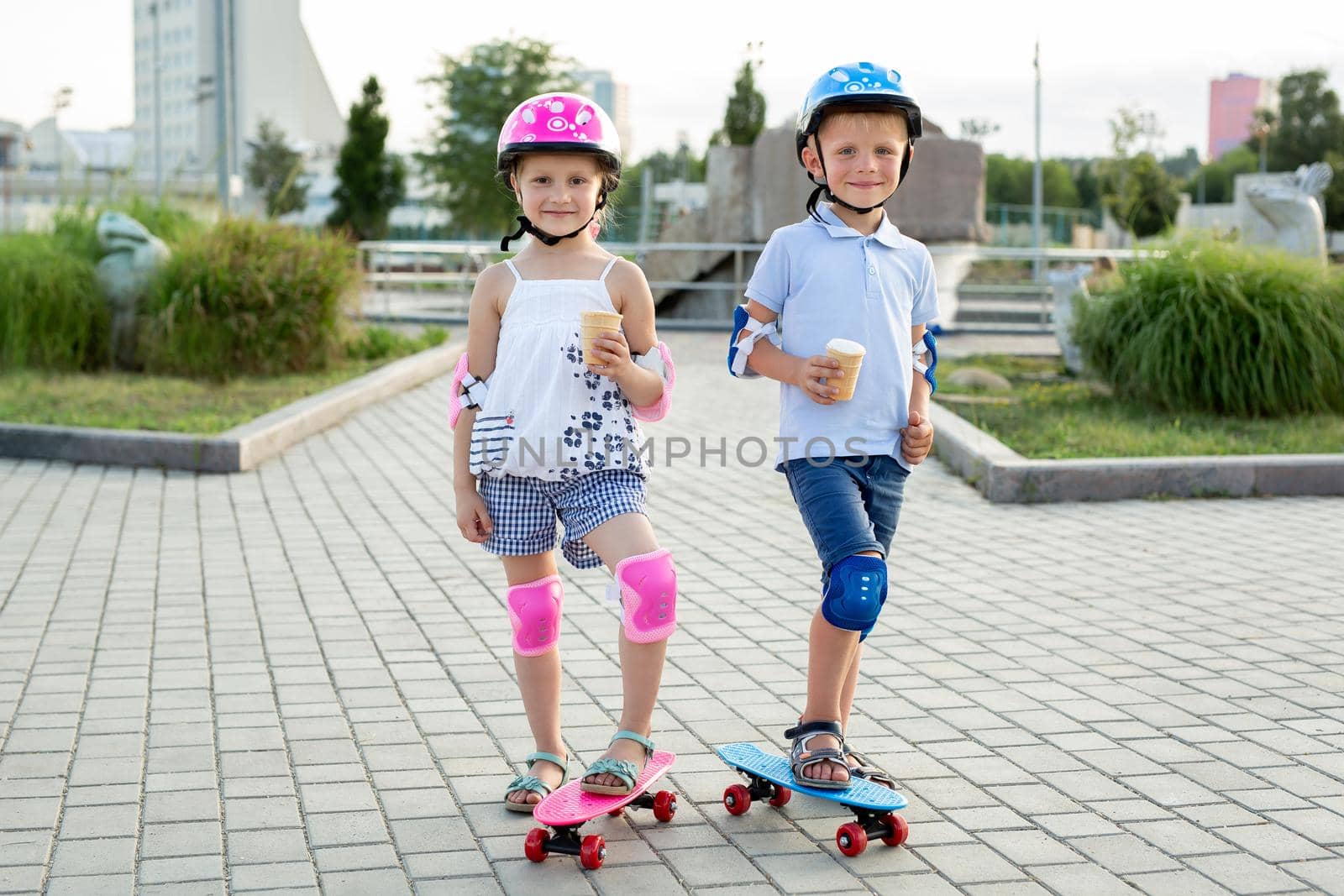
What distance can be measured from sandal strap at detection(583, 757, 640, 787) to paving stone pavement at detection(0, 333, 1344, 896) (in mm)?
155

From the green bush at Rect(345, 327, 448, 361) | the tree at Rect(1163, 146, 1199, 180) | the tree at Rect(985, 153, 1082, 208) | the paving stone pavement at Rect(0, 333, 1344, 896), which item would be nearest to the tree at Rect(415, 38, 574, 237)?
the green bush at Rect(345, 327, 448, 361)

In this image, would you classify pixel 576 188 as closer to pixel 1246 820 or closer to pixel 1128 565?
pixel 1246 820

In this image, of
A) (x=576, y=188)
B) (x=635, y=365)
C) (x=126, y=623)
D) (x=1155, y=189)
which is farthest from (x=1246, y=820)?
(x=1155, y=189)

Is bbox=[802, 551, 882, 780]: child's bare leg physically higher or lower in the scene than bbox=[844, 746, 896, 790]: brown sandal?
higher

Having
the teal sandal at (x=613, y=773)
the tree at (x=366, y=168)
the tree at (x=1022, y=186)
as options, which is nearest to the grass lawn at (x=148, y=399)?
the teal sandal at (x=613, y=773)

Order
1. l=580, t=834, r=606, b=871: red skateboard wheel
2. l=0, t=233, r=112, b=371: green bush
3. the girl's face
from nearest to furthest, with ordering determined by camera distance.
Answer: l=580, t=834, r=606, b=871: red skateboard wheel < the girl's face < l=0, t=233, r=112, b=371: green bush

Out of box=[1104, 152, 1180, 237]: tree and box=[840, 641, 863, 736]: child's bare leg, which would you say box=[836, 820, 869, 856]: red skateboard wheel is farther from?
box=[1104, 152, 1180, 237]: tree

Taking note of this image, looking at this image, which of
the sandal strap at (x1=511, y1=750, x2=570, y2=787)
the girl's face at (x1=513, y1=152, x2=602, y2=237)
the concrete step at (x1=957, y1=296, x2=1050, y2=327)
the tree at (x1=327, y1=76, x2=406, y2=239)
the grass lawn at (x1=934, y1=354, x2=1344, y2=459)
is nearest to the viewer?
the girl's face at (x1=513, y1=152, x2=602, y2=237)

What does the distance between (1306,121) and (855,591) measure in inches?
2690

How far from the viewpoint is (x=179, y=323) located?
11.8 m

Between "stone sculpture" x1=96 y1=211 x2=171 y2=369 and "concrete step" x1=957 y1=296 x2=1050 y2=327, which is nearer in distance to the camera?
"stone sculpture" x1=96 y1=211 x2=171 y2=369

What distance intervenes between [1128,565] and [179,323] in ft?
27.3

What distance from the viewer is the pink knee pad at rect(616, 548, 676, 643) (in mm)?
3066

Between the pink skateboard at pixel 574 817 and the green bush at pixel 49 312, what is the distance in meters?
10.0
